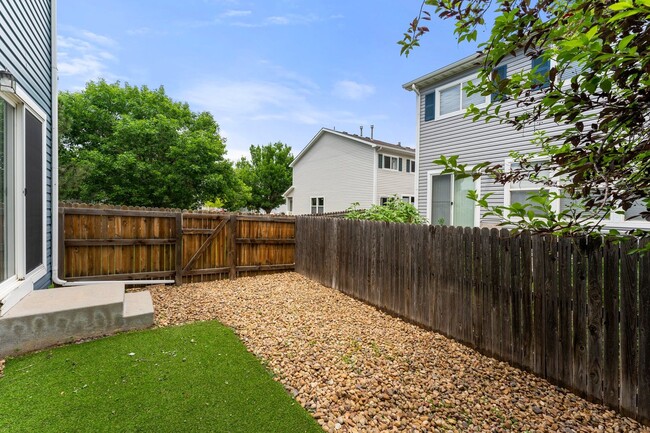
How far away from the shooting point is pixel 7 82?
3.15 meters

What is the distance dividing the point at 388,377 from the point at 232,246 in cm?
517

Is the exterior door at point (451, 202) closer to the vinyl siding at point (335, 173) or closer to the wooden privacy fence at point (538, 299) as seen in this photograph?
the wooden privacy fence at point (538, 299)

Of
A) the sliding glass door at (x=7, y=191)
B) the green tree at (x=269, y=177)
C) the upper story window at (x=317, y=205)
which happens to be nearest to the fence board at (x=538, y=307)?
the sliding glass door at (x=7, y=191)

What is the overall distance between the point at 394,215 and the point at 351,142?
1102cm

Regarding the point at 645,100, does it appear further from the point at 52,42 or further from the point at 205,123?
the point at 205,123

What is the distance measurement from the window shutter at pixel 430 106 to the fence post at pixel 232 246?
6509 mm

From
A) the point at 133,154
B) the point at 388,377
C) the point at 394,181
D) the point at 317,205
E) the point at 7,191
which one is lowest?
the point at 388,377

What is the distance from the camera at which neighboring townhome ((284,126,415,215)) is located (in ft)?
53.2

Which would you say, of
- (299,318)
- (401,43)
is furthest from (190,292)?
(401,43)

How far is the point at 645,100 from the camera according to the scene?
4.50 feet

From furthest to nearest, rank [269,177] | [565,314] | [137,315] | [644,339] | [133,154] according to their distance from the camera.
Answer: [269,177], [133,154], [137,315], [565,314], [644,339]

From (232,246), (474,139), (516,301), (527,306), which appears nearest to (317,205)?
(474,139)

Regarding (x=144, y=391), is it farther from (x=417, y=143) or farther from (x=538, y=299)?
(x=417, y=143)

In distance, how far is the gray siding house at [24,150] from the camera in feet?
11.1
